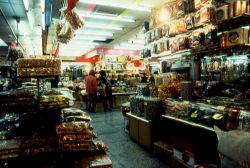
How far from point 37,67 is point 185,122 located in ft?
7.76

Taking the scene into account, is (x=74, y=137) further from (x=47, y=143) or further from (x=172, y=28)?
(x=172, y=28)

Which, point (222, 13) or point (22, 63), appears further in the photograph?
point (222, 13)

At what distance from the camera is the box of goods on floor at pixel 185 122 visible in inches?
105

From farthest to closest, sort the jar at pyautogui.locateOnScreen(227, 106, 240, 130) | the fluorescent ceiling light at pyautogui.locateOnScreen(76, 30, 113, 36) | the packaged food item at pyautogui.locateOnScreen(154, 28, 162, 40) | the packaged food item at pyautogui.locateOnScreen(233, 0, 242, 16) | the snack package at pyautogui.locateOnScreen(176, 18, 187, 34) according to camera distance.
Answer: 1. the fluorescent ceiling light at pyautogui.locateOnScreen(76, 30, 113, 36)
2. the packaged food item at pyautogui.locateOnScreen(154, 28, 162, 40)
3. the snack package at pyautogui.locateOnScreen(176, 18, 187, 34)
4. the packaged food item at pyautogui.locateOnScreen(233, 0, 242, 16)
5. the jar at pyautogui.locateOnScreen(227, 106, 240, 130)

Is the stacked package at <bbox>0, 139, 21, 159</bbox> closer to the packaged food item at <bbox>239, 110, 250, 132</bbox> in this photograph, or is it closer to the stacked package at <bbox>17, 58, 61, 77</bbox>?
the stacked package at <bbox>17, 58, 61, 77</bbox>

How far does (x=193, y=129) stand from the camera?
357 cm

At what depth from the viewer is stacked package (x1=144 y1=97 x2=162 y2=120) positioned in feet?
14.2

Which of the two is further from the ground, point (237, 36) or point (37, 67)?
point (237, 36)

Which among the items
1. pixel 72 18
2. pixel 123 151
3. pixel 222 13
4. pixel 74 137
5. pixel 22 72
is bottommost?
pixel 123 151

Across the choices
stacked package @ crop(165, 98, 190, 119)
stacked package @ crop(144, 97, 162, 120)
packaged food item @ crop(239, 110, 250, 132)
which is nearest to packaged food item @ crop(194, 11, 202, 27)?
stacked package @ crop(165, 98, 190, 119)

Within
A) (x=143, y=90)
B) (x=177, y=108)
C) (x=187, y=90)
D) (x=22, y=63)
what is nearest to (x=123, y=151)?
(x=143, y=90)

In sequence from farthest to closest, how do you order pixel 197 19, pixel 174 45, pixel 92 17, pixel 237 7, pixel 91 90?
1. pixel 91 90
2. pixel 92 17
3. pixel 174 45
4. pixel 197 19
5. pixel 237 7

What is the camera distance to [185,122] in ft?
11.6

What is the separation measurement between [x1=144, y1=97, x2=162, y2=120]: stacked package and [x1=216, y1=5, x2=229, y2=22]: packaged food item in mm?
1825
